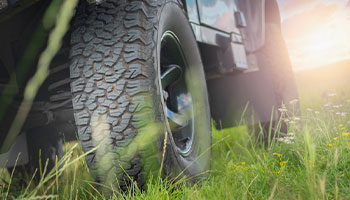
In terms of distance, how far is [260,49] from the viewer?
9.37 feet

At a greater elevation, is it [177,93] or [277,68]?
[277,68]

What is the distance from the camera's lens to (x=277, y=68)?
3004 millimetres

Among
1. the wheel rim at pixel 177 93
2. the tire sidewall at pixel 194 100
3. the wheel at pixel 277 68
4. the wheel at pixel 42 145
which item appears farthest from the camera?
the wheel at pixel 277 68

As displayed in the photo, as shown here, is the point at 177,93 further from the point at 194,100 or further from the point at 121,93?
the point at 121,93

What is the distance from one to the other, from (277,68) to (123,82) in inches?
82.5

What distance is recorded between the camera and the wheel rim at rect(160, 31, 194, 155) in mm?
1632

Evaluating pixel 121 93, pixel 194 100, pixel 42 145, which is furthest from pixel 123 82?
pixel 42 145

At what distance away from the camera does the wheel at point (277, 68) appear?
9.29 feet

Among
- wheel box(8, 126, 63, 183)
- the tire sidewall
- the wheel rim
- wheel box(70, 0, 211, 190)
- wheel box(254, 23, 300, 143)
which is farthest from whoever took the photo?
wheel box(254, 23, 300, 143)

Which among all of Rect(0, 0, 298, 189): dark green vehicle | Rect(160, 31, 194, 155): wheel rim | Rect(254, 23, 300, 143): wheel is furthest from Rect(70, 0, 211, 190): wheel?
Rect(254, 23, 300, 143): wheel

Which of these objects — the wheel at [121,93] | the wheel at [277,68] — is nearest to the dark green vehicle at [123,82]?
the wheel at [121,93]

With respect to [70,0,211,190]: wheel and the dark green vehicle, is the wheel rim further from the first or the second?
[70,0,211,190]: wheel

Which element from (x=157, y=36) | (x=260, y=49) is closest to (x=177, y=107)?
(x=157, y=36)

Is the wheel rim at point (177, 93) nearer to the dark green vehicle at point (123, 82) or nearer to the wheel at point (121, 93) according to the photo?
the dark green vehicle at point (123, 82)
